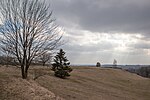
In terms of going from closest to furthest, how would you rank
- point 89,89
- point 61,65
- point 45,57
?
point 45,57 → point 89,89 → point 61,65

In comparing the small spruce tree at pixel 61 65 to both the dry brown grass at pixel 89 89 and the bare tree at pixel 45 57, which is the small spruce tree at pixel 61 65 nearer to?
the dry brown grass at pixel 89 89

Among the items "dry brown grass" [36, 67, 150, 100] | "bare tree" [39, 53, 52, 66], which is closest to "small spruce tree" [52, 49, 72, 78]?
"dry brown grass" [36, 67, 150, 100]

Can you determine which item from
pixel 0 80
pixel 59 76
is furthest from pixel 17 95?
pixel 59 76

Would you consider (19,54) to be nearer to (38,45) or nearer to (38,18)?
(38,45)

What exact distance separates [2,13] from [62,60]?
19889 millimetres

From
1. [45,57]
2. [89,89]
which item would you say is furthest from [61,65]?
[45,57]

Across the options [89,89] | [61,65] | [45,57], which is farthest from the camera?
[61,65]

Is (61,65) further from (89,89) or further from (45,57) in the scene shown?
(45,57)

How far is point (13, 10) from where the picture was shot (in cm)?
2191

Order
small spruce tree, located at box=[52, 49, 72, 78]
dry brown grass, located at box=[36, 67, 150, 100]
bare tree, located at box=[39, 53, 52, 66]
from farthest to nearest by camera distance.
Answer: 1. small spruce tree, located at box=[52, 49, 72, 78]
2. dry brown grass, located at box=[36, 67, 150, 100]
3. bare tree, located at box=[39, 53, 52, 66]

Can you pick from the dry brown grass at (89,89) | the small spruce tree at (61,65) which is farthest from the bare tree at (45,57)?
the small spruce tree at (61,65)

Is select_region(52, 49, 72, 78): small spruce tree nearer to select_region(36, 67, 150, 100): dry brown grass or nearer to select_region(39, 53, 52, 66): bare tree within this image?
select_region(36, 67, 150, 100): dry brown grass

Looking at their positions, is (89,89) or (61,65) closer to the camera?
(89,89)

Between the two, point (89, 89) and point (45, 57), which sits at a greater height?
point (45, 57)
